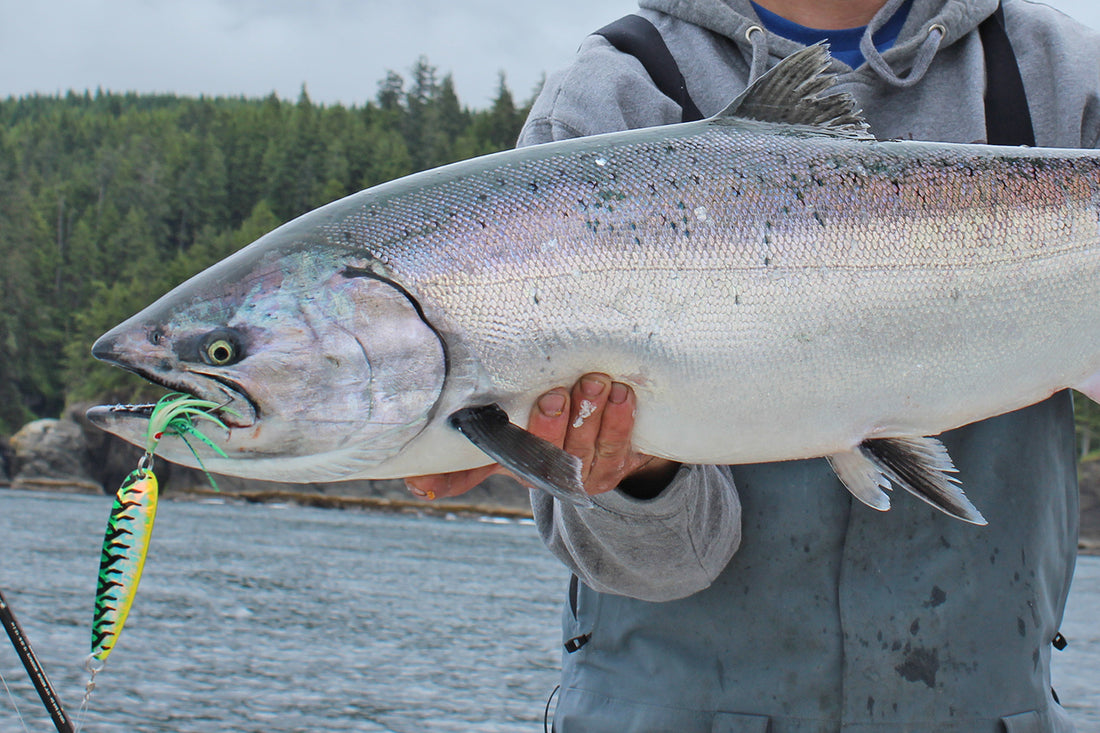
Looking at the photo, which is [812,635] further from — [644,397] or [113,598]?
[113,598]

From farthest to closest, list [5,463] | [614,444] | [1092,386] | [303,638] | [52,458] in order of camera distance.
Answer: [5,463] < [52,458] < [303,638] < [1092,386] < [614,444]

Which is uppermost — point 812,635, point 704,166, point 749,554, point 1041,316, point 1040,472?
point 704,166

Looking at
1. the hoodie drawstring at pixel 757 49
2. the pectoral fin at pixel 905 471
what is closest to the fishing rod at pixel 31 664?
the pectoral fin at pixel 905 471

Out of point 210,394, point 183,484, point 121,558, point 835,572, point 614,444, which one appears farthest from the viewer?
point 183,484

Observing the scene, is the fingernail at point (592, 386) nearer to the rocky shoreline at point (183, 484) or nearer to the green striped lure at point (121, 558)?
the green striped lure at point (121, 558)

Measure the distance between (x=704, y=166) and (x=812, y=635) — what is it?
1275 mm

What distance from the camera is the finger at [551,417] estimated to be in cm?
247

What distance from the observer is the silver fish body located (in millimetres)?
2336

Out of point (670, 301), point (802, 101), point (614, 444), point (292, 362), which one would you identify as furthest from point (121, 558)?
point (802, 101)

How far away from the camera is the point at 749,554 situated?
3023 mm

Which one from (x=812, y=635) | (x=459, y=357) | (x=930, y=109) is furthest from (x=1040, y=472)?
(x=459, y=357)

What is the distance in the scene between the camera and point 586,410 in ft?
8.13

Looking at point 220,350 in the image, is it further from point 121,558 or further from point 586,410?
point 586,410

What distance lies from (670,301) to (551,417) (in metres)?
0.38
